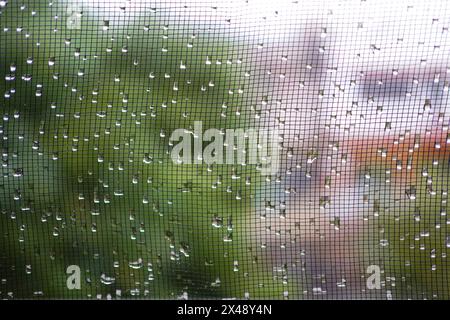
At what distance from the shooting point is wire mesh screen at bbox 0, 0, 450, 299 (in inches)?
54.3

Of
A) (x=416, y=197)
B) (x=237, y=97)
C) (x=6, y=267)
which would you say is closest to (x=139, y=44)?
(x=237, y=97)

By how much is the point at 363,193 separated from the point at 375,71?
0.96 feet

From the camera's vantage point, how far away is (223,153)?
54.2 inches

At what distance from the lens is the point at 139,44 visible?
1444mm

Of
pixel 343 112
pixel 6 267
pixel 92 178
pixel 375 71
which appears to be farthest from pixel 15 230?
pixel 375 71

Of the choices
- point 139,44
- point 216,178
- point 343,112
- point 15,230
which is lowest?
point 15,230

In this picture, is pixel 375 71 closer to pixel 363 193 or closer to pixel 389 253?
pixel 363 193

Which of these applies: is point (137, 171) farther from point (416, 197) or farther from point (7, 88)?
point (416, 197)

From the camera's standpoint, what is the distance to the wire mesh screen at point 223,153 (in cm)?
138

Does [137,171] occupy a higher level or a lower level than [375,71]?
lower

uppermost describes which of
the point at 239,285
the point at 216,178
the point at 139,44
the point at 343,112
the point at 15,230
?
the point at 139,44

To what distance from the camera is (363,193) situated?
140 centimetres

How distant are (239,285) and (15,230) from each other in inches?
21.9

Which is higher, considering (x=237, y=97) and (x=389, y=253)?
(x=237, y=97)
